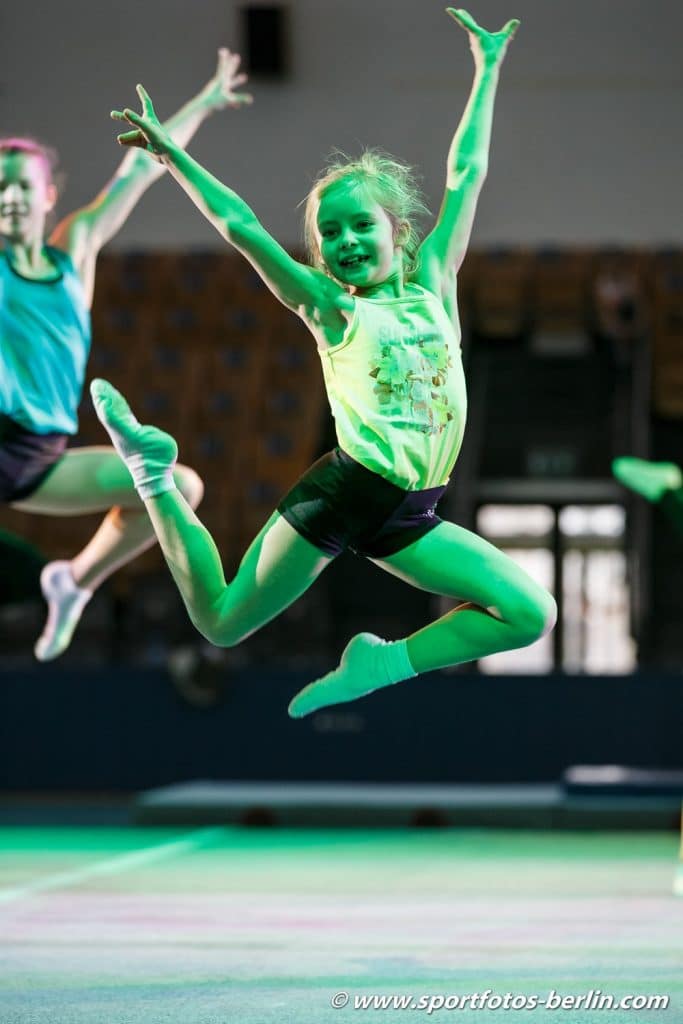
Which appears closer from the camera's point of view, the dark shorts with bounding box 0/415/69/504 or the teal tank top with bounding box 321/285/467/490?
the teal tank top with bounding box 321/285/467/490

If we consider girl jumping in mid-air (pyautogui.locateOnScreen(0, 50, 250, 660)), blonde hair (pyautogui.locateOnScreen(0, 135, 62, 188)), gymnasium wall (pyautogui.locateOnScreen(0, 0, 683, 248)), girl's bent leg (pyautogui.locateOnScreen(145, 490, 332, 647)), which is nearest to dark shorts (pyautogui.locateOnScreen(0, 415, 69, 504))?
girl jumping in mid-air (pyautogui.locateOnScreen(0, 50, 250, 660))

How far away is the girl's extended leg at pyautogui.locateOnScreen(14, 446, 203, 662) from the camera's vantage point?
13.3 feet

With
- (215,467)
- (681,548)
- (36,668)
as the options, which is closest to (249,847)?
(36,668)

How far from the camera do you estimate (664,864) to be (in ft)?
21.6

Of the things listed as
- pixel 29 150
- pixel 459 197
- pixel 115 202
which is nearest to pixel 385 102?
pixel 115 202

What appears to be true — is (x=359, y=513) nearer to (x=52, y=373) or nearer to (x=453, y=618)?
(x=453, y=618)

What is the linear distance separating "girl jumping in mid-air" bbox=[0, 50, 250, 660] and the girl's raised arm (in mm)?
751

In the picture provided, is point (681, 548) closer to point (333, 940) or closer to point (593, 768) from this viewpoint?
point (593, 768)

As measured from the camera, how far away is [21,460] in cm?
411

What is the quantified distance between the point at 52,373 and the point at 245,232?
1.06 m

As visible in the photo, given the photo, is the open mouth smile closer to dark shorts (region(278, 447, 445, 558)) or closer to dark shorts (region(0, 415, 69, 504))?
dark shorts (region(278, 447, 445, 558))

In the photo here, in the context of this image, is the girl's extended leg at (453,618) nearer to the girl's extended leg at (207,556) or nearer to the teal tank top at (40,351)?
the girl's extended leg at (207,556)

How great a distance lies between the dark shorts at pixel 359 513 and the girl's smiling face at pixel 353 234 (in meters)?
0.42


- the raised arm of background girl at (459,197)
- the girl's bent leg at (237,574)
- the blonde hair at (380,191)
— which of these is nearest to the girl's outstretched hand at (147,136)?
the blonde hair at (380,191)
